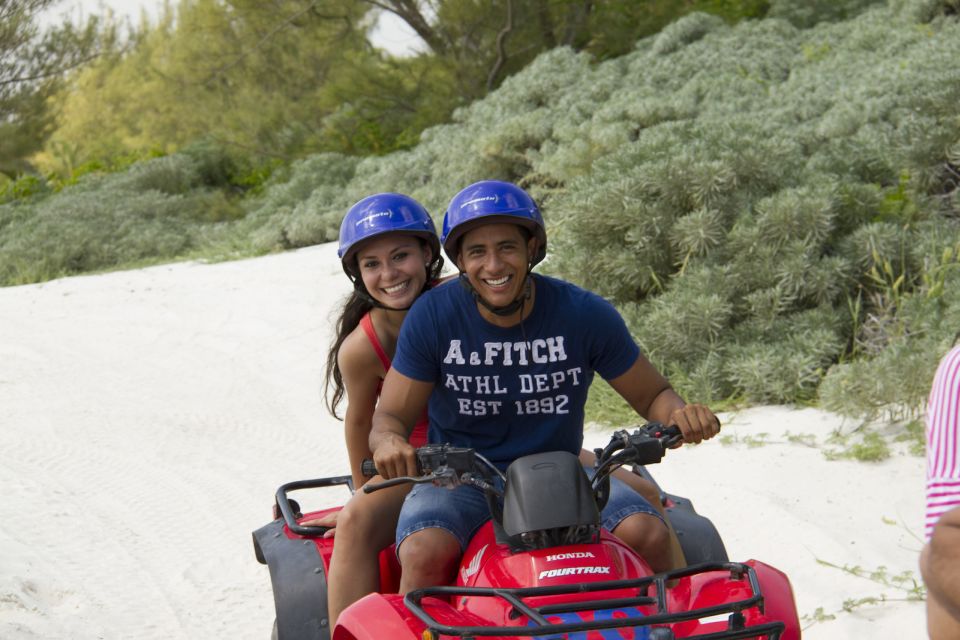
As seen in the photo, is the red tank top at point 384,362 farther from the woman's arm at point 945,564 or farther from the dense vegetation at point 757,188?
the dense vegetation at point 757,188

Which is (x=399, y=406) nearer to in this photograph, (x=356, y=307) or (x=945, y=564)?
(x=356, y=307)

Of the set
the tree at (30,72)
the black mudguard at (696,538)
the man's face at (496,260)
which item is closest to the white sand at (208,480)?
the black mudguard at (696,538)

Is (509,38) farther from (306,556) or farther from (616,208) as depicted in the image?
(306,556)

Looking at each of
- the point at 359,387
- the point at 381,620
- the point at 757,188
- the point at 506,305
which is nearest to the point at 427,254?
the point at 359,387

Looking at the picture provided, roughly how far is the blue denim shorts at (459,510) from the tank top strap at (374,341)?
0.76 meters

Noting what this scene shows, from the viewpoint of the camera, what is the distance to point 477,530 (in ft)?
10.1

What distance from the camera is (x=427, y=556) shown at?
9.84 feet

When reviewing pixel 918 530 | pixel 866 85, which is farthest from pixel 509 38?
pixel 918 530

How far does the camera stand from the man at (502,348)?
10.9 ft

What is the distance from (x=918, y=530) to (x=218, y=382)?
18.4 feet

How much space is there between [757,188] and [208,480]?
13.7ft

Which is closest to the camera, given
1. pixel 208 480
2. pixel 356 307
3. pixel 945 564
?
pixel 945 564

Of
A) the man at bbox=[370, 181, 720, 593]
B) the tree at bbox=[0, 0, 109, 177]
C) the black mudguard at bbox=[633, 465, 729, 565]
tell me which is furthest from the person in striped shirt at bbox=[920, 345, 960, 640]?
the tree at bbox=[0, 0, 109, 177]

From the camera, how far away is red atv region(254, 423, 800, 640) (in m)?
2.50
